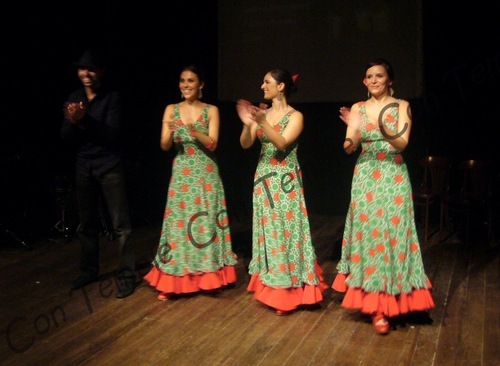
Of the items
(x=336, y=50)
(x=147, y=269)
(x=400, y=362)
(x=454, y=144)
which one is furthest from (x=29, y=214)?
(x=454, y=144)

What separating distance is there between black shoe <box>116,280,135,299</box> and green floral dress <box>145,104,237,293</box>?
0.17 metres

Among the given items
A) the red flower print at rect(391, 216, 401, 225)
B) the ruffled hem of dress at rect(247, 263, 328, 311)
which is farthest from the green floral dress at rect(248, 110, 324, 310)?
the red flower print at rect(391, 216, 401, 225)

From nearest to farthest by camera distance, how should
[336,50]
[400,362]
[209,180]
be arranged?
1. [400,362]
2. [209,180]
3. [336,50]

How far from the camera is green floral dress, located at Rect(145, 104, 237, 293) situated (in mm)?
3355

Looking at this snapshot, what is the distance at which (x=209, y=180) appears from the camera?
3398 mm

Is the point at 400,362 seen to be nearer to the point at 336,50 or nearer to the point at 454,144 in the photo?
the point at 454,144

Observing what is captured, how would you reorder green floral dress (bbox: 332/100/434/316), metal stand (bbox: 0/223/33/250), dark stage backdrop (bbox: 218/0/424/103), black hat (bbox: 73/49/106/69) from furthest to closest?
dark stage backdrop (bbox: 218/0/424/103), metal stand (bbox: 0/223/33/250), black hat (bbox: 73/49/106/69), green floral dress (bbox: 332/100/434/316)

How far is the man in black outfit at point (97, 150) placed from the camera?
3.29m

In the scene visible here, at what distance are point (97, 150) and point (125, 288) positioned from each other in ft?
2.99

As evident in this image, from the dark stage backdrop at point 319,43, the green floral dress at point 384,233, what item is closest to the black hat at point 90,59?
the green floral dress at point 384,233

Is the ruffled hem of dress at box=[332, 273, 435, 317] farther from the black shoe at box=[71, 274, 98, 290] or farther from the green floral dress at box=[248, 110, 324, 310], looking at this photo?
the black shoe at box=[71, 274, 98, 290]

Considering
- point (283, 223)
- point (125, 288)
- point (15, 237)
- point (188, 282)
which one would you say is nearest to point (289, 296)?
point (283, 223)

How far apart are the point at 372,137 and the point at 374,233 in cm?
51

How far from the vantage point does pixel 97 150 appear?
3.38 metres
